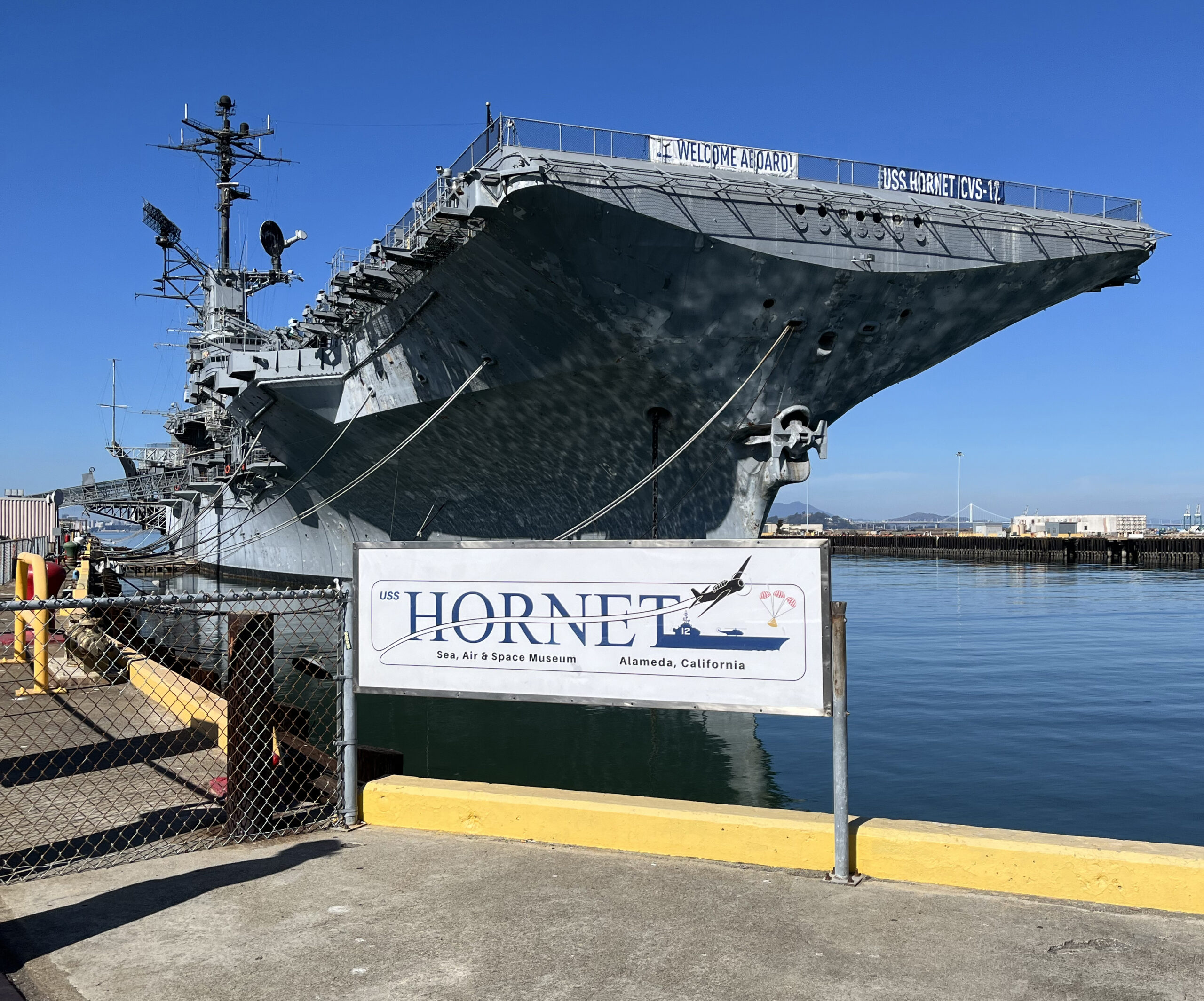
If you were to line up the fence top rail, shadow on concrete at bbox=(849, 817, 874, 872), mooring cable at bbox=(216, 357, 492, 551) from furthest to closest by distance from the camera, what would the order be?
mooring cable at bbox=(216, 357, 492, 551)
the fence top rail
shadow on concrete at bbox=(849, 817, 874, 872)

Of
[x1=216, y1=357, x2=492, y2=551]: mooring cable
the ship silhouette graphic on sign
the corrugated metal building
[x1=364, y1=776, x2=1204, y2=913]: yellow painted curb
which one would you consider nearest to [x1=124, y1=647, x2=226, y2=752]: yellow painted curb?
[x1=364, y1=776, x2=1204, y2=913]: yellow painted curb

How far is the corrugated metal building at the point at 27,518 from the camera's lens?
35.7 metres

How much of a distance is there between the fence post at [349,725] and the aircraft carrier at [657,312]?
814cm

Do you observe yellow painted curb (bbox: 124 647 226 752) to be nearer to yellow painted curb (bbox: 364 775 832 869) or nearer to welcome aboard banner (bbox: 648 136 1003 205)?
yellow painted curb (bbox: 364 775 832 869)

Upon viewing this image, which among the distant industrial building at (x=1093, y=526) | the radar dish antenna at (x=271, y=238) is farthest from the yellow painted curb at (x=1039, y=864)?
the distant industrial building at (x=1093, y=526)

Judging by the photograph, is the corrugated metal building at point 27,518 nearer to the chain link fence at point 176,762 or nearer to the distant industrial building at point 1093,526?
the chain link fence at point 176,762

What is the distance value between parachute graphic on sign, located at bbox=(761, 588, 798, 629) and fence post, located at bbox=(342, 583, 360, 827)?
2.17 meters

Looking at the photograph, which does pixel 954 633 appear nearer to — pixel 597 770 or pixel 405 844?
pixel 597 770

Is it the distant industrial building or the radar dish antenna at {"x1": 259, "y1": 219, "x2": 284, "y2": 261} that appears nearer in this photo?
the radar dish antenna at {"x1": 259, "y1": 219, "x2": 284, "y2": 261}

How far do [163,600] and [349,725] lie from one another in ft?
3.96

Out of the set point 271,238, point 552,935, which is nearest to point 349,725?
point 552,935

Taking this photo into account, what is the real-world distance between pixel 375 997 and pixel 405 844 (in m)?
1.55

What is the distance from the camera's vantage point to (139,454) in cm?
4600

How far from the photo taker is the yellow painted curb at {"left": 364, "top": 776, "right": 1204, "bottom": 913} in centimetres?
376
